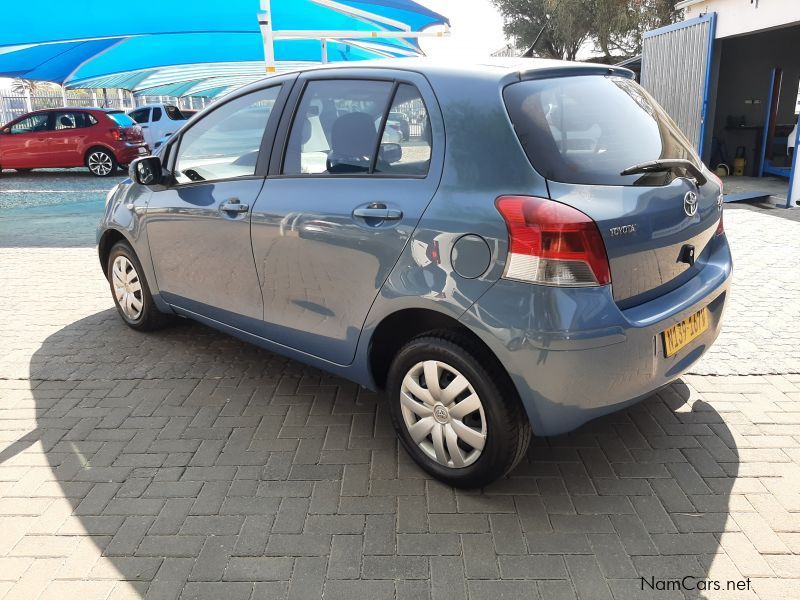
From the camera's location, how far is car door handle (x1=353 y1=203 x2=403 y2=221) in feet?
9.15

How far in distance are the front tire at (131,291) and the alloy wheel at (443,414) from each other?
2.51 meters

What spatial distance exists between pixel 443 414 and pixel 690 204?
1.40 meters

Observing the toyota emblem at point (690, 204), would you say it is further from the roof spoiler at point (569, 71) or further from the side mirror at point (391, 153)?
the side mirror at point (391, 153)

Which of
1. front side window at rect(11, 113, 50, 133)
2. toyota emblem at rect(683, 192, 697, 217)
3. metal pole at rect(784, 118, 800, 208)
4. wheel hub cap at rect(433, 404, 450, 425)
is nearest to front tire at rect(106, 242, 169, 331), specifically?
wheel hub cap at rect(433, 404, 450, 425)

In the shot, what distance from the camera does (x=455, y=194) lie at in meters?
2.62

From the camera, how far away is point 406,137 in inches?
113

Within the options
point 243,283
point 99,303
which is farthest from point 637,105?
point 99,303

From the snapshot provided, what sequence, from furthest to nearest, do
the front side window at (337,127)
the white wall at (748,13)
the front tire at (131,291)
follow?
the white wall at (748,13)
the front tire at (131,291)
the front side window at (337,127)

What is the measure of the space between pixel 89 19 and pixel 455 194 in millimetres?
14658

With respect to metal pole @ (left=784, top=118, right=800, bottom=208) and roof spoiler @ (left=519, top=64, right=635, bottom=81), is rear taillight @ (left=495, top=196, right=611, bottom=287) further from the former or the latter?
metal pole @ (left=784, top=118, right=800, bottom=208)

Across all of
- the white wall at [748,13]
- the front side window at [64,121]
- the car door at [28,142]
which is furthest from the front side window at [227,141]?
the car door at [28,142]

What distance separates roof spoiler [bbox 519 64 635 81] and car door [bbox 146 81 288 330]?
1.37m

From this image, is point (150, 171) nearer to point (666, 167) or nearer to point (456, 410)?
point (456, 410)

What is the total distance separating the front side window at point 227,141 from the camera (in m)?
3.56
